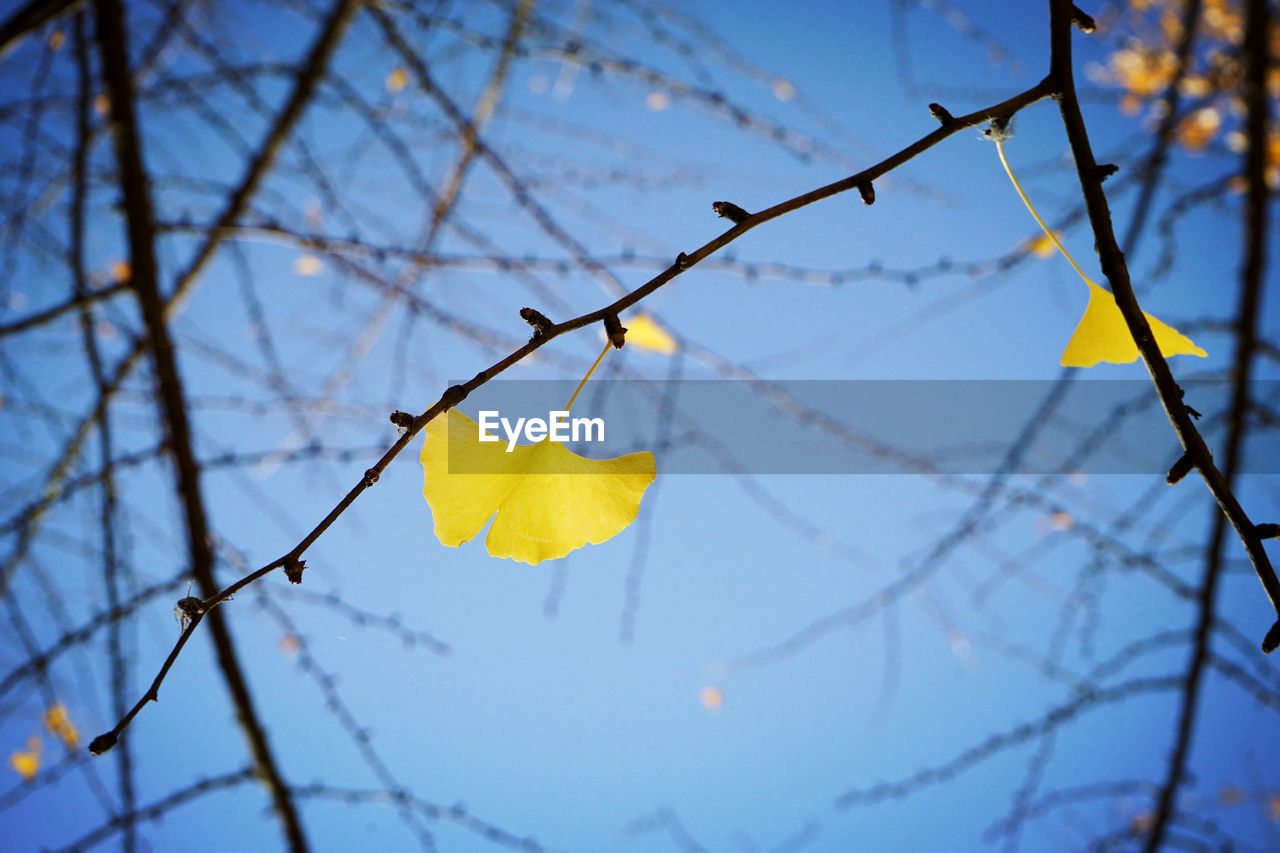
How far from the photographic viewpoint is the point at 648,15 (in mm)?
771

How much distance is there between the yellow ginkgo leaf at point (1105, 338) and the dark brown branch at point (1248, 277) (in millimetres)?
398

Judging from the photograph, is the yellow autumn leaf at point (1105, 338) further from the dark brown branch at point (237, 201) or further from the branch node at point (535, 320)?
the dark brown branch at point (237, 201)

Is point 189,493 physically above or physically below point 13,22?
below

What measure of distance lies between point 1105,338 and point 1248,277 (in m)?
0.50

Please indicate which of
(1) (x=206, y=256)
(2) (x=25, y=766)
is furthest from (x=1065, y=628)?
(2) (x=25, y=766)

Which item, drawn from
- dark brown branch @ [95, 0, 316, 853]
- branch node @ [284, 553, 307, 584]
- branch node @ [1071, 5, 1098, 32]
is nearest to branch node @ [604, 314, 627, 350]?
branch node @ [284, 553, 307, 584]

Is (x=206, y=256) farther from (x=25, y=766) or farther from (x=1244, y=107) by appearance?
(x=25, y=766)

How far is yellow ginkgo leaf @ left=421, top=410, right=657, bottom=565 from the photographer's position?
37 centimetres

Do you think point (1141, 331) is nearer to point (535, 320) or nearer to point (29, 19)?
point (535, 320)

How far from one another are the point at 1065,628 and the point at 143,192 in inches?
43.7

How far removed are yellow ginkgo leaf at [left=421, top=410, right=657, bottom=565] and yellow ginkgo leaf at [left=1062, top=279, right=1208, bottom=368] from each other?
0.89 feet

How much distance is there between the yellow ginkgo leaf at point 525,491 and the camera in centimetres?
37

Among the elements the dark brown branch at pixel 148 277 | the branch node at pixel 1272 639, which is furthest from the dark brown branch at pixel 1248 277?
the dark brown branch at pixel 148 277

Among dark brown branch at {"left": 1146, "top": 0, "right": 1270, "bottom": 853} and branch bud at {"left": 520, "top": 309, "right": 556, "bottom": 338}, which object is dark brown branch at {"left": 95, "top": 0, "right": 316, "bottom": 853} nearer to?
branch bud at {"left": 520, "top": 309, "right": 556, "bottom": 338}
